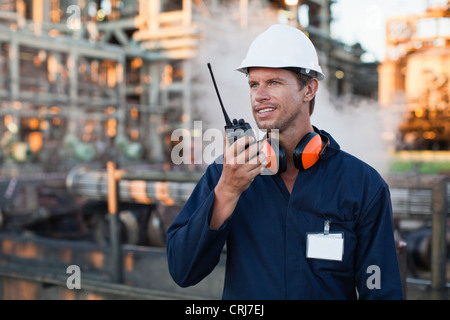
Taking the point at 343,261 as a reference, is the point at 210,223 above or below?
above

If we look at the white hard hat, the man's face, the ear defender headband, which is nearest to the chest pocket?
the ear defender headband

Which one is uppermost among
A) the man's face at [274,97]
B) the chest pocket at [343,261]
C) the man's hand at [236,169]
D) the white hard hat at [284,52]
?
the white hard hat at [284,52]

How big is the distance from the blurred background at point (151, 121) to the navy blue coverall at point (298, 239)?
1249mm

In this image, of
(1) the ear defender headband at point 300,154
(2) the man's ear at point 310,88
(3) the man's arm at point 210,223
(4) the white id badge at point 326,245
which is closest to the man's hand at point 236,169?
(3) the man's arm at point 210,223

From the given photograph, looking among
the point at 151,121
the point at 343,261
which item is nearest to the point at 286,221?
the point at 343,261

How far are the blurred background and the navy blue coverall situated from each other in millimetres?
1249

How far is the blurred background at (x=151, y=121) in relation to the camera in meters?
4.38

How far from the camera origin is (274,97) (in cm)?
174

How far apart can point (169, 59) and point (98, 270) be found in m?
20.5

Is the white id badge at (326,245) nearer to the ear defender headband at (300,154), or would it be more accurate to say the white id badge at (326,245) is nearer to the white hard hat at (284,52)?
the ear defender headband at (300,154)

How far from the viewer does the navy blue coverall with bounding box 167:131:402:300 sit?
161cm

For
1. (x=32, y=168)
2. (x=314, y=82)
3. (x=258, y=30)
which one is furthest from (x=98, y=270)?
(x=32, y=168)

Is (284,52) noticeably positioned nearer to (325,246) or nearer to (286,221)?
(286,221)

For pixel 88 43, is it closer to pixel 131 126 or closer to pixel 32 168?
pixel 131 126
